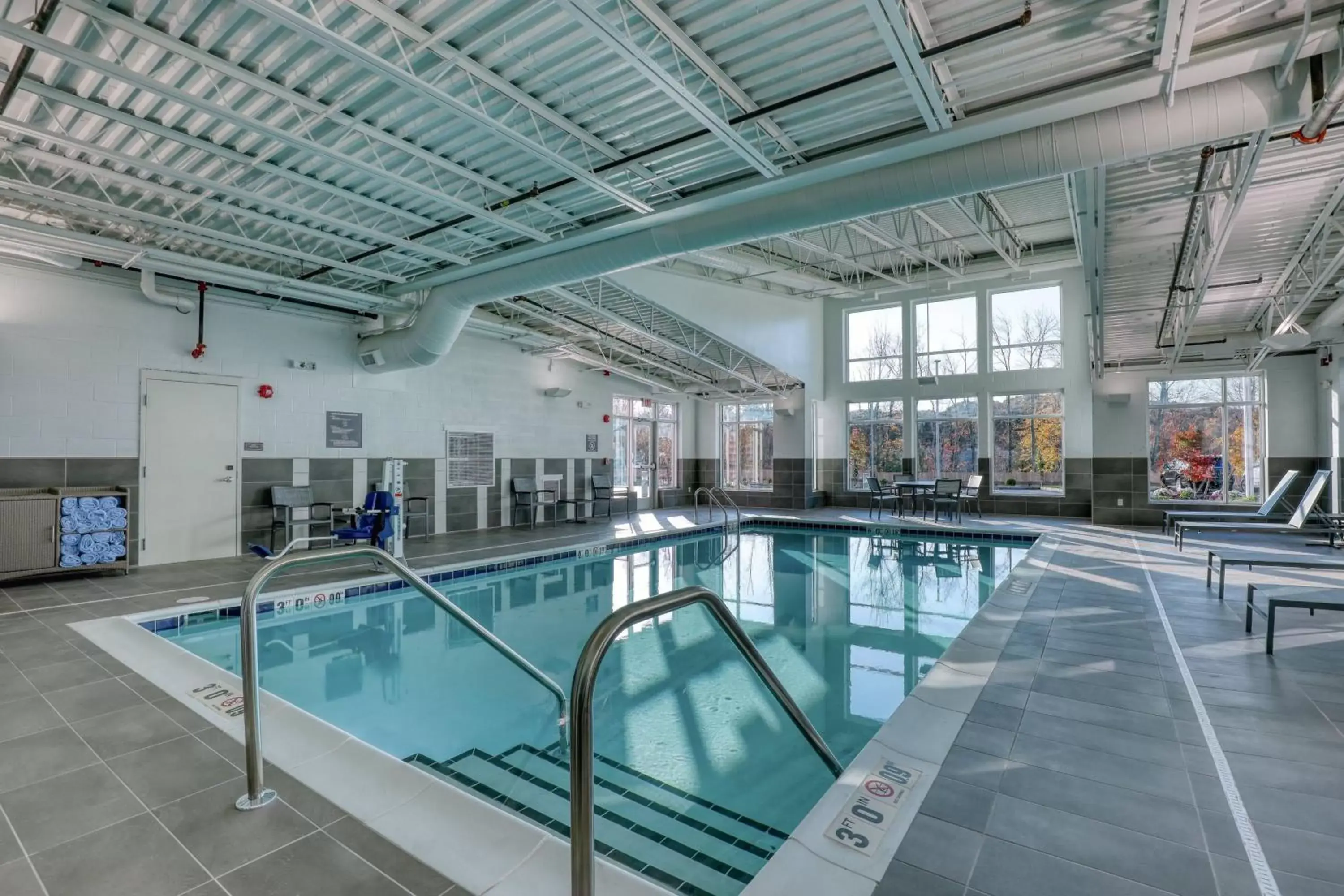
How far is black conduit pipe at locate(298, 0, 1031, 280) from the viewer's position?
3119 mm

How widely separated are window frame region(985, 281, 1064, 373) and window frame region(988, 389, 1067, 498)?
103 mm

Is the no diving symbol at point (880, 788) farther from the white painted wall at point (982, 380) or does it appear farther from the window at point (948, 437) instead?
the window at point (948, 437)

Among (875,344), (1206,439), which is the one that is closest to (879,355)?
(875,344)

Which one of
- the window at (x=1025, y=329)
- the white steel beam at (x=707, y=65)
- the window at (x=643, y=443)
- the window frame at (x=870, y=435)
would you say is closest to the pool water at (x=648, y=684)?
the white steel beam at (x=707, y=65)

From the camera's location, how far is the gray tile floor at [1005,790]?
1.71 metres

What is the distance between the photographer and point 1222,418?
10164mm

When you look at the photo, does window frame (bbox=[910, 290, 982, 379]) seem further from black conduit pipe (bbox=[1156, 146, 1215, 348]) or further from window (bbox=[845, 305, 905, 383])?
black conduit pipe (bbox=[1156, 146, 1215, 348])

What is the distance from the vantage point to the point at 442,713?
3562mm

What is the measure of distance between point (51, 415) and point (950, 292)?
13.0 metres

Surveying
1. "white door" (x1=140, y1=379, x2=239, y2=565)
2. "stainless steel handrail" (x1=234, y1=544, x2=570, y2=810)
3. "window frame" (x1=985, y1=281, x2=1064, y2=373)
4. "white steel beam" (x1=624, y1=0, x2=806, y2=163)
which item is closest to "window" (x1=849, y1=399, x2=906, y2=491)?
"window frame" (x1=985, y1=281, x2=1064, y2=373)

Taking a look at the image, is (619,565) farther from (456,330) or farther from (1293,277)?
(1293,277)

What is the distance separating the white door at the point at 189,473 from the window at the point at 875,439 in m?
10.7

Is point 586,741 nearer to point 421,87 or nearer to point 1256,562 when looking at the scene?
point 421,87

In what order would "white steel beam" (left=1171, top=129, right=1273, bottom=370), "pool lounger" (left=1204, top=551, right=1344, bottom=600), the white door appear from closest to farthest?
"pool lounger" (left=1204, top=551, right=1344, bottom=600) < "white steel beam" (left=1171, top=129, right=1273, bottom=370) < the white door
